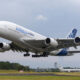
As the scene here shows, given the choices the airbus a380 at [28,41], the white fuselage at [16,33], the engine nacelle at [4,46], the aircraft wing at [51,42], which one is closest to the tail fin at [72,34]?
the airbus a380 at [28,41]

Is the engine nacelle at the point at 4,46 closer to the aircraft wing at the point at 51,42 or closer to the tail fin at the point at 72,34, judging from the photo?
the aircraft wing at the point at 51,42

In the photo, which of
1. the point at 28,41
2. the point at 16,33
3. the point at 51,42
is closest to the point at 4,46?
the point at 28,41

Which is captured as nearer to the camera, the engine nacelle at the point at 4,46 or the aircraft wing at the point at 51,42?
the aircraft wing at the point at 51,42

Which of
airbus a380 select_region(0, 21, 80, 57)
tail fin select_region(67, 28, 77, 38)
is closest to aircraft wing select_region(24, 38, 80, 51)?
airbus a380 select_region(0, 21, 80, 57)

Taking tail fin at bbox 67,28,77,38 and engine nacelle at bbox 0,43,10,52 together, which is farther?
tail fin at bbox 67,28,77,38

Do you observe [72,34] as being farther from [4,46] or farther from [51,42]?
[4,46]

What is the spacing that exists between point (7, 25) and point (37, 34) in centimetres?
713

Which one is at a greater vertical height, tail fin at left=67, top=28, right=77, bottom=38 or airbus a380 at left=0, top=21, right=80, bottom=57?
tail fin at left=67, top=28, right=77, bottom=38

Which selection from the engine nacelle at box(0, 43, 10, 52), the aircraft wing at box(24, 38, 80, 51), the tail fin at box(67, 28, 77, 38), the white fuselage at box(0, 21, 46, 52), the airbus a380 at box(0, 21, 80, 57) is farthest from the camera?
the tail fin at box(67, 28, 77, 38)

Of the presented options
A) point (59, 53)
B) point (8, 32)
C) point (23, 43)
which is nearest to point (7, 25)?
point (8, 32)

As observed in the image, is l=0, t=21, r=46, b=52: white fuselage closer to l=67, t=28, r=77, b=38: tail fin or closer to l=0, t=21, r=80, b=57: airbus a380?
l=0, t=21, r=80, b=57: airbus a380

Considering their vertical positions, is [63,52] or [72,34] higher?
[72,34]

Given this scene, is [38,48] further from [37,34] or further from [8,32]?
[8,32]

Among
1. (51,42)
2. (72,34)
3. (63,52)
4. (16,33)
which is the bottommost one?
(63,52)
